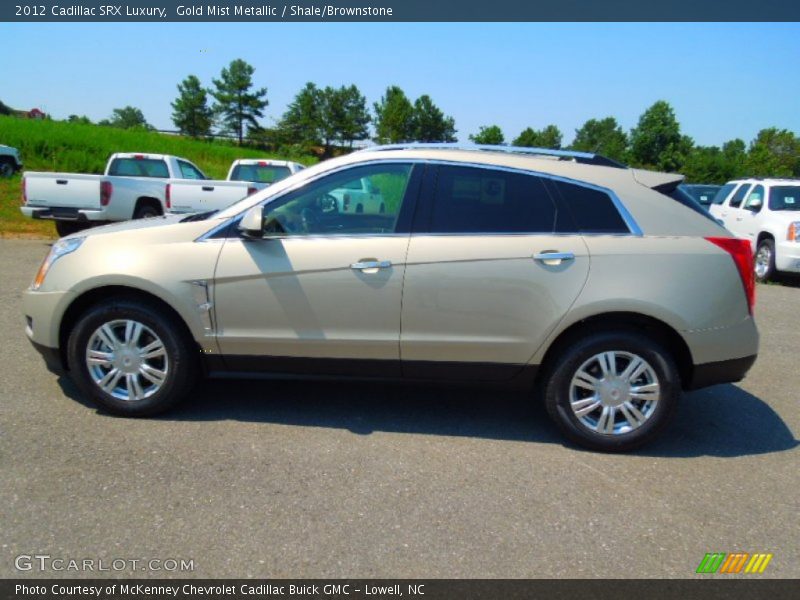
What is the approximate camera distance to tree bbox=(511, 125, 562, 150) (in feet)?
186

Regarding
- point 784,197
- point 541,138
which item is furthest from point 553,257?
point 541,138

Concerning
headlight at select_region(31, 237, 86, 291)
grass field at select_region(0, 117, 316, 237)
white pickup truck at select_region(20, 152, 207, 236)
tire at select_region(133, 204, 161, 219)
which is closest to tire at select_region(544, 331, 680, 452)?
headlight at select_region(31, 237, 86, 291)

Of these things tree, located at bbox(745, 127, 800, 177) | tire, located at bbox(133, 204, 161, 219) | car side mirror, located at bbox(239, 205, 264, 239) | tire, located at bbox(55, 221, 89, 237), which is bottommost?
tire, located at bbox(55, 221, 89, 237)

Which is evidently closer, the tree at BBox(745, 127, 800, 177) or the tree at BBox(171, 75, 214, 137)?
the tree at BBox(745, 127, 800, 177)

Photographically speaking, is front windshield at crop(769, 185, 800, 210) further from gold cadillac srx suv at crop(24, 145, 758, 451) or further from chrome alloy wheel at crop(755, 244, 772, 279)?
gold cadillac srx suv at crop(24, 145, 758, 451)

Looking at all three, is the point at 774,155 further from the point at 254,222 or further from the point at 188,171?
the point at 254,222

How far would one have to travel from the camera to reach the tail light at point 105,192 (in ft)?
39.4

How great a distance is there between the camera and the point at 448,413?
176 inches

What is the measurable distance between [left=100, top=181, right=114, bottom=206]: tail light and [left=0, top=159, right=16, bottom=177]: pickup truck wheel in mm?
12806

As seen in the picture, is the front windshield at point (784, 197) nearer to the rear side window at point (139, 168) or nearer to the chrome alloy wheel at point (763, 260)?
the chrome alloy wheel at point (763, 260)

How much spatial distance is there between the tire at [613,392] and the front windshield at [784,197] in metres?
9.73

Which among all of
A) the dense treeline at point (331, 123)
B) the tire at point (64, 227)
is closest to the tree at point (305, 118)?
the dense treeline at point (331, 123)

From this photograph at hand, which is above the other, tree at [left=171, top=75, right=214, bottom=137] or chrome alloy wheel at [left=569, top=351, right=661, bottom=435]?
tree at [left=171, top=75, right=214, bottom=137]
